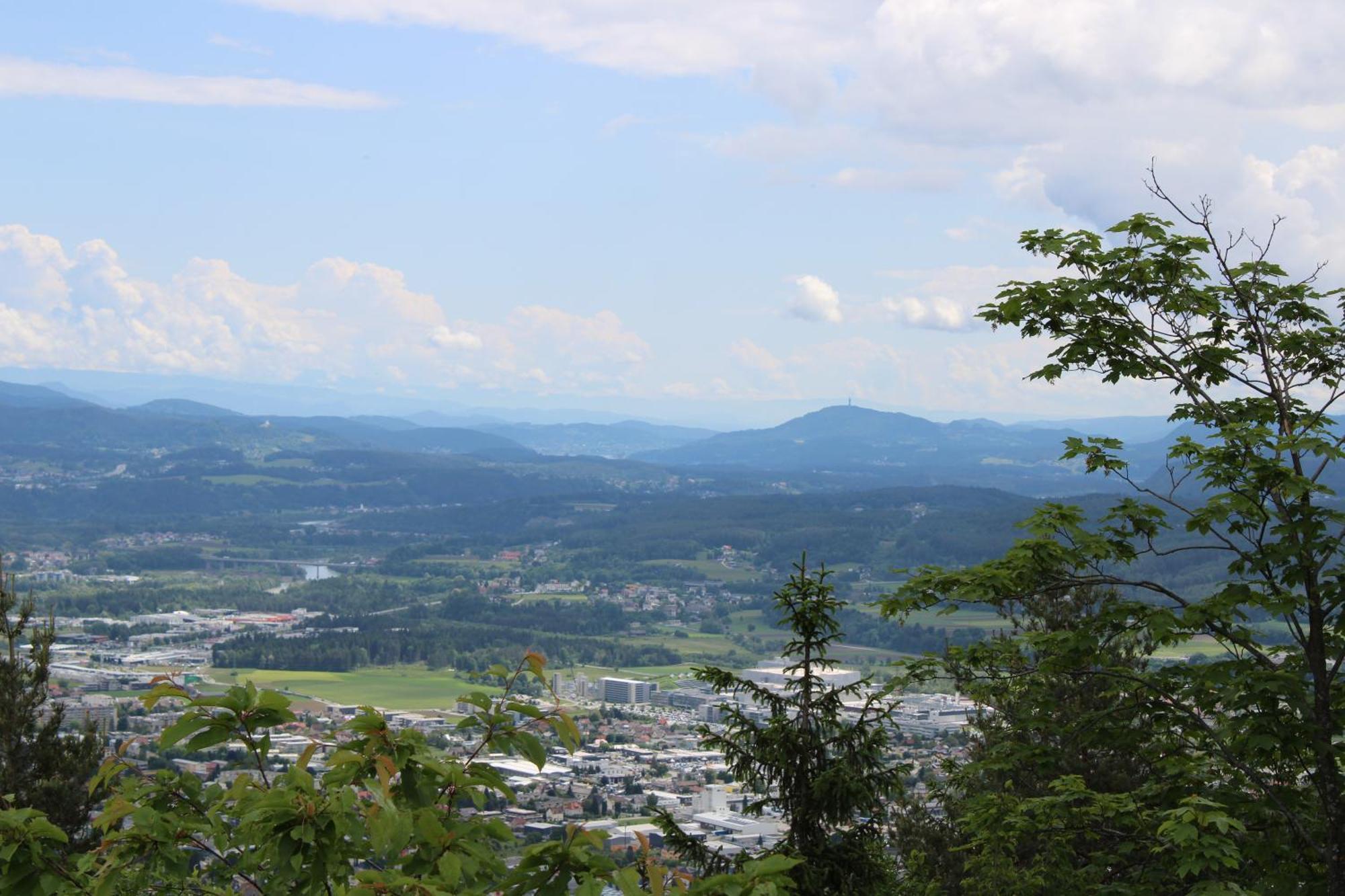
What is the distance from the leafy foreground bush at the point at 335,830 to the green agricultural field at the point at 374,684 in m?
53.7

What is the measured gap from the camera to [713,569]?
429 feet

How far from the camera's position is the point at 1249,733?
717 centimetres

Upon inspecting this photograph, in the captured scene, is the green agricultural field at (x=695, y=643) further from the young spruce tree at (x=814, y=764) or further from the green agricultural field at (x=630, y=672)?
the young spruce tree at (x=814, y=764)

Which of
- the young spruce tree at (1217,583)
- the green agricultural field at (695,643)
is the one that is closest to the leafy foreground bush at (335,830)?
the young spruce tree at (1217,583)

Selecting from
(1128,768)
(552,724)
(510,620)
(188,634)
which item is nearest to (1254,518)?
(552,724)

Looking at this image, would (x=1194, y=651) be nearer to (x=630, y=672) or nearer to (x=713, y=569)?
(x=630, y=672)

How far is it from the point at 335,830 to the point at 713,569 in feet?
421

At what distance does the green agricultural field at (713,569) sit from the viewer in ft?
407

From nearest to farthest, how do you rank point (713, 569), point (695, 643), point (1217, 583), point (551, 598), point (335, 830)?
1. point (335, 830)
2. point (1217, 583)
3. point (695, 643)
4. point (551, 598)
5. point (713, 569)

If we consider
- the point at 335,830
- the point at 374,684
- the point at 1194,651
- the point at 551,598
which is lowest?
the point at 551,598

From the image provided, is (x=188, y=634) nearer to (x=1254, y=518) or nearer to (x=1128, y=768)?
(x=1128, y=768)

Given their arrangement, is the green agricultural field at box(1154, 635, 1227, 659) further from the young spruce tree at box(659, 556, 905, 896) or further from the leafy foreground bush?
the leafy foreground bush

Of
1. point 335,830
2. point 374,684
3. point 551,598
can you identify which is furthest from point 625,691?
point 335,830

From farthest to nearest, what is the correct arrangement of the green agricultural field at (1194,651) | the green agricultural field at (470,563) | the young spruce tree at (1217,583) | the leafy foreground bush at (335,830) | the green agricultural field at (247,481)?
the green agricultural field at (247,481) < the green agricultural field at (470,563) < the green agricultural field at (1194,651) < the young spruce tree at (1217,583) < the leafy foreground bush at (335,830)
